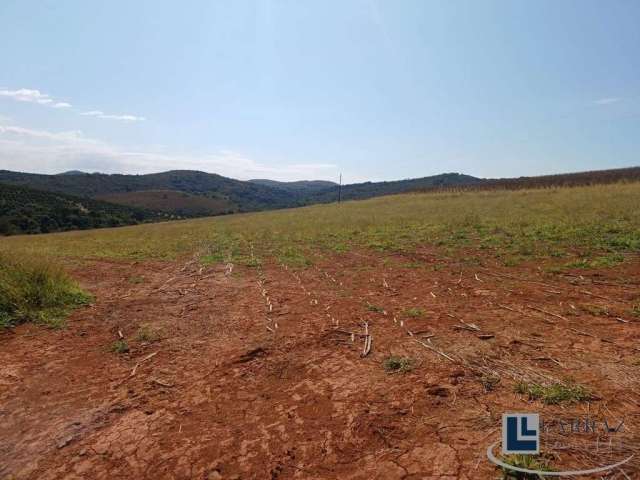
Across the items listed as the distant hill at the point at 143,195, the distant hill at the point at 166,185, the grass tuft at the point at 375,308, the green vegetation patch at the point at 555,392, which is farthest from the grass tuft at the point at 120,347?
the distant hill at the point at 166,185

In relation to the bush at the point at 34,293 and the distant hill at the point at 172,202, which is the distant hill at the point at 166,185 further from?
the bush at the point at 34,293

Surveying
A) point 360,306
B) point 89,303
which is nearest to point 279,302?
point 360,306

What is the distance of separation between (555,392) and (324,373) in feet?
7.64

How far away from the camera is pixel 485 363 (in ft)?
13.8

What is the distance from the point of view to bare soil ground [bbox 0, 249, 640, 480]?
3.00 metres

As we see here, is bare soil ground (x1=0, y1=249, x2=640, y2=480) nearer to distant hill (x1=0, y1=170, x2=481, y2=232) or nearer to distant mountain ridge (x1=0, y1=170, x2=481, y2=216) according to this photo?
distant hill (x1=0, y1=170, x2=481, y2=232)

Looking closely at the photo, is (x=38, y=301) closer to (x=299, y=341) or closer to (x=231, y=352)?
(x=231, y=352)

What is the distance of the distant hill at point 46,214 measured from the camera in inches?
1907

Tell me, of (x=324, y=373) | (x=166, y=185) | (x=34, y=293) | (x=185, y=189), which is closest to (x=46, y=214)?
(x=34, y=293)

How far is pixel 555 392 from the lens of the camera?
11.2 feet

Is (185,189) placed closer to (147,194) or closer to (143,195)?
(147,194)

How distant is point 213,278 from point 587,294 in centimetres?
824

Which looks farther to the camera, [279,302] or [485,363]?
[279,302]

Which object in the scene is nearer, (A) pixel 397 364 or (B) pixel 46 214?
(A) pixel 397 364
